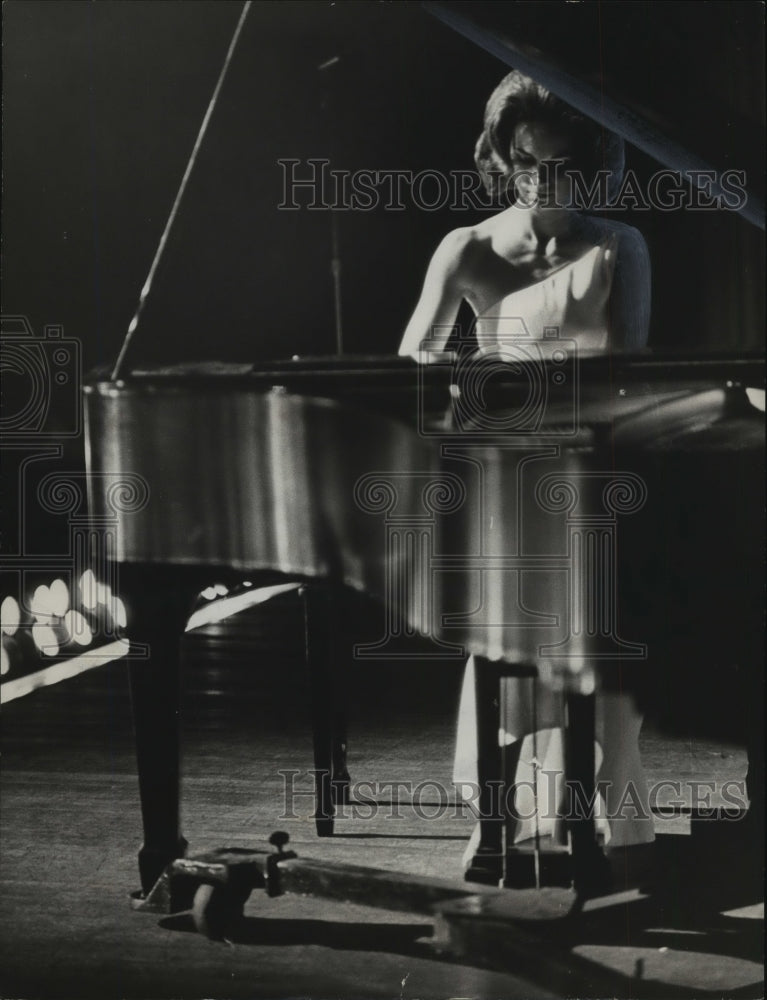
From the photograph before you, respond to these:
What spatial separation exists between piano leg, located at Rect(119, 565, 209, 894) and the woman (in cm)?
64

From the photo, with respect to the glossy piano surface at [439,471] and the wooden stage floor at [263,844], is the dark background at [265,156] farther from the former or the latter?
the wooden stage floor at [263,844]

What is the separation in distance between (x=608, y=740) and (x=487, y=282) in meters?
1.02

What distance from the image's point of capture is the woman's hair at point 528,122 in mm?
2459

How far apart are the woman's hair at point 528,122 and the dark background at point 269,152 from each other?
1.3 inches

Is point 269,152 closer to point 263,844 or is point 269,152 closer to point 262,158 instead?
point 262,158

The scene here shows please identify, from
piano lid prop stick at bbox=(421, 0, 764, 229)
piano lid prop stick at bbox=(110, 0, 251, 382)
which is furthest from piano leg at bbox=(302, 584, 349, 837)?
piano lid prop stick at bbox=(421, 0, 764, 229)

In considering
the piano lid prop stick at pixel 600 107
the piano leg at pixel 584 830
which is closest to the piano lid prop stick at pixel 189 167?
the piano lid prop stick at pixel 600 107

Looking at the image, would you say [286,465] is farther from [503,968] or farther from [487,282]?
[503,968]

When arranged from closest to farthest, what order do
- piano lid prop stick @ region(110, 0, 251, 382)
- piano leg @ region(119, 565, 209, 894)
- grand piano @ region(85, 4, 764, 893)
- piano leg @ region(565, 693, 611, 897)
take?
grand piano @ region(85, 4, 764, 893) < piano leg @ region(119, 565, 209, 894) < piano leg @ region(565, 693, 611, 897) < piano lid prop stick @ region(110, 0, 251, 382)

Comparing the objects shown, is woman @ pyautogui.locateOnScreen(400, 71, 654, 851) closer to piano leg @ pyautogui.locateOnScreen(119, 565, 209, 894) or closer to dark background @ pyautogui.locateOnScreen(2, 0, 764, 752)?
dark background @ pyautogui.locateOnScreen(2, 0, 764, 752)

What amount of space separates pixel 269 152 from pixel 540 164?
1.95 ft

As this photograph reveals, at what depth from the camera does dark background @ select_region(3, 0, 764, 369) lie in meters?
2.51

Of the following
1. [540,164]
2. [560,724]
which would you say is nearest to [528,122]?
[540,164]

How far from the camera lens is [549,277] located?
2488 mm
